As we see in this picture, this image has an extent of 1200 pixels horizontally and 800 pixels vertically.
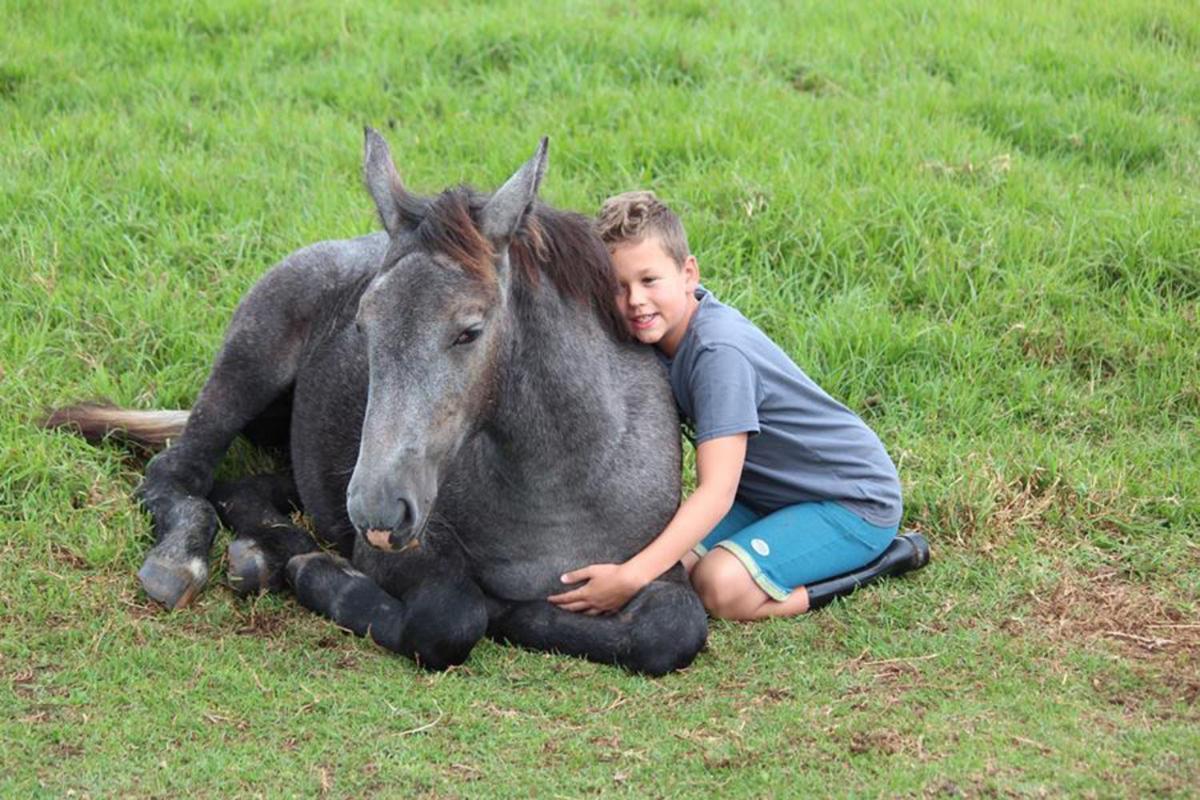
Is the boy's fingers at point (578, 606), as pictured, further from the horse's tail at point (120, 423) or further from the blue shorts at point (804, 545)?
the horse's tail at point (120, 423)

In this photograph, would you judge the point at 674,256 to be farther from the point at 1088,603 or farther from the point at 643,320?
the point at 1088,603

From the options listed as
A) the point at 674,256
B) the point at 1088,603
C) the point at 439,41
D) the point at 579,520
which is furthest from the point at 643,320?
the point at 439,41

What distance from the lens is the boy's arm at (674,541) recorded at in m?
5.27

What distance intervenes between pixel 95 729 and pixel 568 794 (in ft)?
4.92

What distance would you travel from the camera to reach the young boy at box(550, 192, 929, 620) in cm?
532

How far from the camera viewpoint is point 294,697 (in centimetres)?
491

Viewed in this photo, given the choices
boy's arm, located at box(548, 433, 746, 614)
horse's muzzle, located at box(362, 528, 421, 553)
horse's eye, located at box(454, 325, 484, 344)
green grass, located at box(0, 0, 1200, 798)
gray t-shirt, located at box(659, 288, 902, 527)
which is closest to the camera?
horse's muzzle, located at box(362, 528, 421, 553)

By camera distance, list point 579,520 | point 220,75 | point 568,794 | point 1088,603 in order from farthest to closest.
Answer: point 220,75
point 1088,603
point 579,520
point 568,794

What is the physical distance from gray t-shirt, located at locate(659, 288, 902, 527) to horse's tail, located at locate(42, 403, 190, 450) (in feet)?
7.46

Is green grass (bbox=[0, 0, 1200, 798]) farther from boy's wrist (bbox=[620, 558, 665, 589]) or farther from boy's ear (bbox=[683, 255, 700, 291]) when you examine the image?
boy's ear (bbox=[683, 255, 700, 291])

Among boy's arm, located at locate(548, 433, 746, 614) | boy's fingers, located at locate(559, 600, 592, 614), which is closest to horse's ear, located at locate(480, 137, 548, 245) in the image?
boy's arm, located at locate(548, 433, 746, 614)

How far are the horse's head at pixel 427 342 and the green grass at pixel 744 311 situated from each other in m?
0.76

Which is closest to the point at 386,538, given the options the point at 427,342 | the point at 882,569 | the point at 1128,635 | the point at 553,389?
the point at 427,342

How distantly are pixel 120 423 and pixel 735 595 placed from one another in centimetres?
281
